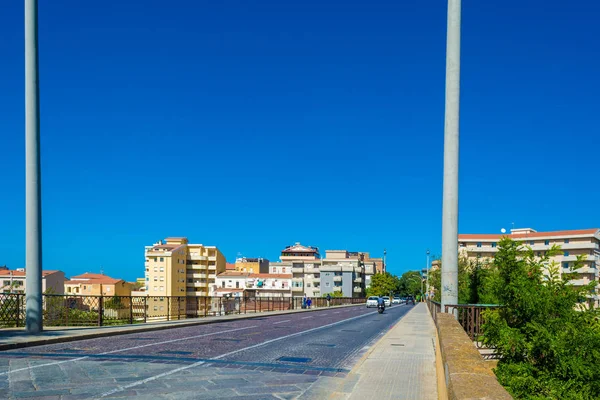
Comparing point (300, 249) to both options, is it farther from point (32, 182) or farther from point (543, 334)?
point (543, 334)

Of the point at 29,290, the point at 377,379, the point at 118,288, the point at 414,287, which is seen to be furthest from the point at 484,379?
the point at 414,287

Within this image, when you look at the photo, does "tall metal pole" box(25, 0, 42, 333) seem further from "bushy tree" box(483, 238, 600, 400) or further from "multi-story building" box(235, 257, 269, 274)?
"multi-story building" box(235, 257, 269, 274)

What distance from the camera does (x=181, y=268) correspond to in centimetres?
12575

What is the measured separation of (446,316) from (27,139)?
11.7 meters

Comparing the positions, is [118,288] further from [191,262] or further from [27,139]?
[27,139]

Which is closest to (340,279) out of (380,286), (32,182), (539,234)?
(380,286)

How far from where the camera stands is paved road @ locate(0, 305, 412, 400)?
26.7 feet

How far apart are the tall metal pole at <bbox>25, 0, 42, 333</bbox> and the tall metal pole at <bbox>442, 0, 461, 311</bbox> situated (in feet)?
34.3

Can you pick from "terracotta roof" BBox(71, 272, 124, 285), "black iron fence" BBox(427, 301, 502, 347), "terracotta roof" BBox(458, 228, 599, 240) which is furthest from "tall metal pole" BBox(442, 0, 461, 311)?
"terracotta roof" BBox(71, 272, 124, 285)

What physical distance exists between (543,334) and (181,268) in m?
121

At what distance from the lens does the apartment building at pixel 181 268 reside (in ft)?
395

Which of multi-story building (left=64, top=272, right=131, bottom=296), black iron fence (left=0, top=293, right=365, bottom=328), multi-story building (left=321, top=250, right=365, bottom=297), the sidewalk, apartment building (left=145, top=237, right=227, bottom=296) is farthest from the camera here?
multi-story building (left=321, top=250, right=365, bottom=297)

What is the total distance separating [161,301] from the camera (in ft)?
98.2

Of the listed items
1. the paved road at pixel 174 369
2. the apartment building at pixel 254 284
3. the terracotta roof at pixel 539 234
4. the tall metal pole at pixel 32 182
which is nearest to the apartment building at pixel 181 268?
the apartment building at pixel 254 284
